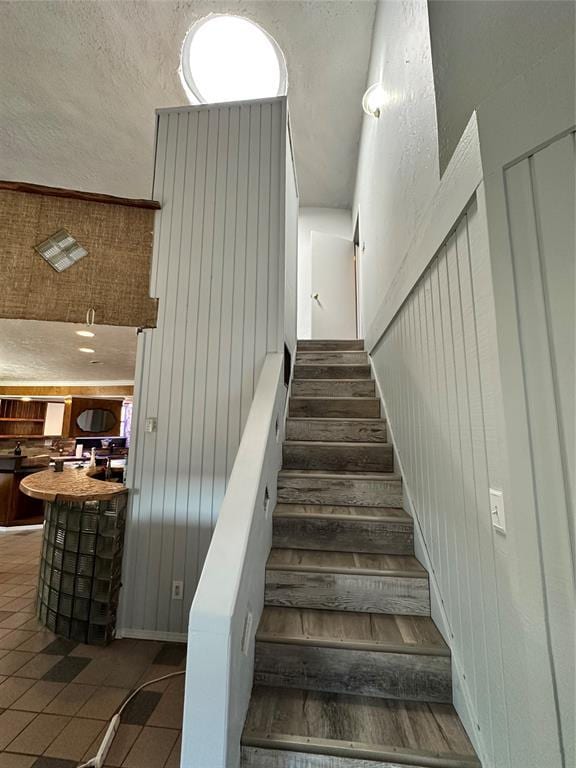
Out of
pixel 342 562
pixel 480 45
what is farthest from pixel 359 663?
pixel 480 45

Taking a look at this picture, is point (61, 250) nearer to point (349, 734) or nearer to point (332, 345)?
point (332, 345)

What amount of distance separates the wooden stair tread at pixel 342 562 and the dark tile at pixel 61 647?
1.44 meters

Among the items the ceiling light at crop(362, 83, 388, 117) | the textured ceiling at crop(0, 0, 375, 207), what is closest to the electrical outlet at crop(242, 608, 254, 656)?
the ceiling light at crop(362, 83, 388, 117)

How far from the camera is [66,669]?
1930 mm

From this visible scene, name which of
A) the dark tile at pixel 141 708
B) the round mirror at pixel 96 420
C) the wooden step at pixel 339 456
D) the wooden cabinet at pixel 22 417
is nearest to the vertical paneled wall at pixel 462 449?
the wooden step at pixel 339 456

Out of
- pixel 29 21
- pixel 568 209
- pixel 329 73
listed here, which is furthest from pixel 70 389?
pixel 568 209

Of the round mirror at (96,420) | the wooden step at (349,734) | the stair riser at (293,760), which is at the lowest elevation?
the stair riser at (293,760)

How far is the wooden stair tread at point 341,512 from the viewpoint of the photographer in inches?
77.9

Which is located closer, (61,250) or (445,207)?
(445,207)

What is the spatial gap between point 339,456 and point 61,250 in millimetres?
2471

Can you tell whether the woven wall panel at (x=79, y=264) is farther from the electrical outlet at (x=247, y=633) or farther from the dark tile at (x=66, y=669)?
the dark tile at (x=66, y=669)

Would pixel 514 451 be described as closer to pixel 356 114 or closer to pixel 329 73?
pixel 329 73

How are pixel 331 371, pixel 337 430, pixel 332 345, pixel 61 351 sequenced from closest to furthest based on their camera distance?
1. pixel 337 430
2. pixel 331 371
3. pixel 61 351
4. pixel 332 345

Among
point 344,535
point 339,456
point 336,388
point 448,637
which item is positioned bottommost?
point 448,637
